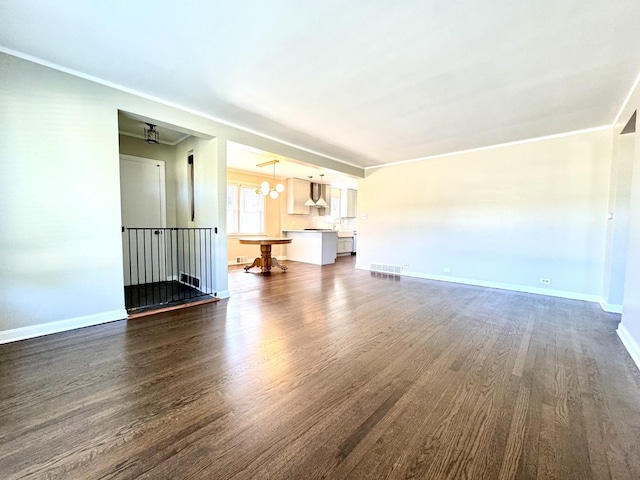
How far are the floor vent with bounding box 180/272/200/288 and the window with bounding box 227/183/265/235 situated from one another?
258 cm

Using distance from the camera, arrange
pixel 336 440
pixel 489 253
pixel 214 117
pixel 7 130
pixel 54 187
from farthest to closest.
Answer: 1. pixel 489 253
2. pixel 214 117
3. pixel 54 187
4. pixel 7 130
5. pixel 336 440

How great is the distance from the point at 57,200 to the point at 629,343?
561cm

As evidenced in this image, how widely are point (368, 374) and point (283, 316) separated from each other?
1506 millimetres

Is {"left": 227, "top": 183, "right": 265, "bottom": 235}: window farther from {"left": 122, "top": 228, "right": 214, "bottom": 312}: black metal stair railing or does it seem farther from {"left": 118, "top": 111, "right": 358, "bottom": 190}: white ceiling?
{"left": 122, "top": 228, "right": 214, "bottom": 312}: black metal stair railing

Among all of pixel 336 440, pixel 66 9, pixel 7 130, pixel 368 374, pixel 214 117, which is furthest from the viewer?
pixel 214 117

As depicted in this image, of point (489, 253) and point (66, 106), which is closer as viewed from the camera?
point (66, 106)

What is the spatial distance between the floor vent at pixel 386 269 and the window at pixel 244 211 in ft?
11.7

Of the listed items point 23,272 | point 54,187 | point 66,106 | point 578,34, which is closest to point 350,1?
point 578,34

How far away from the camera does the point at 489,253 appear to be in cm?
501

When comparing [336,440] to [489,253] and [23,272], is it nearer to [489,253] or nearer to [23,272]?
[23,272]

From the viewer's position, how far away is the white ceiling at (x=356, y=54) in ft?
6.15

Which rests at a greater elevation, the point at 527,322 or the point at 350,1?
the point at 350,1

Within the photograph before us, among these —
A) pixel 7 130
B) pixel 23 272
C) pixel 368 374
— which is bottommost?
pixel 368 374

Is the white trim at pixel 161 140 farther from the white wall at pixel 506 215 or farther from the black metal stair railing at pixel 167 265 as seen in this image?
the white wall at pixel 506 215
